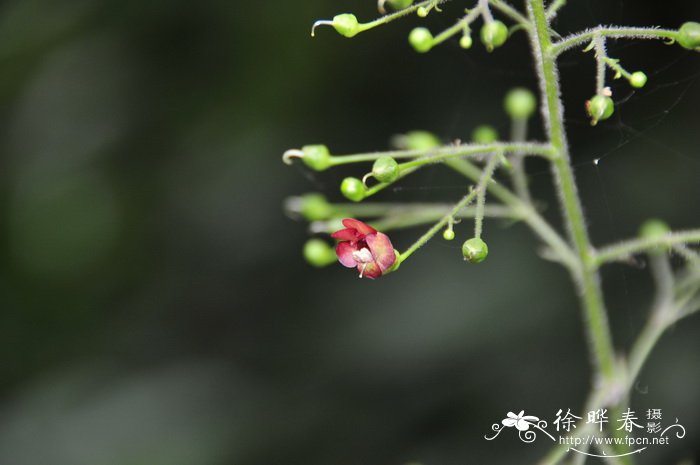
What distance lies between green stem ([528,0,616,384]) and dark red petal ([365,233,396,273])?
21.3 inches

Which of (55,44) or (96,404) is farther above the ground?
(55,44)

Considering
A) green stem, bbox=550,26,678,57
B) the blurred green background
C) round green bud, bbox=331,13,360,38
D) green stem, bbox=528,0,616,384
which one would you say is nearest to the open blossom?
the blurred green background

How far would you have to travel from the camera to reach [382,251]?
5.99 ft

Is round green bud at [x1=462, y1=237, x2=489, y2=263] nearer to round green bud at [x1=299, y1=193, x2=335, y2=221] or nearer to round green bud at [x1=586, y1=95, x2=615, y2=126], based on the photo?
round green bud at [x1=586, y1=95, x2=615, y2=126]

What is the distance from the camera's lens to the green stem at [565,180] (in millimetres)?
1860

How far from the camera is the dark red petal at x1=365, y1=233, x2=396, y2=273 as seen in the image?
71.9 inches

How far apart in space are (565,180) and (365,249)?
1.96 feet

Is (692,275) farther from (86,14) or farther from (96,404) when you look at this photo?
(86,14)

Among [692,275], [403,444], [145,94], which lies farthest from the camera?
[145,94]

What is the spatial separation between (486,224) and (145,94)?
188 centimetres

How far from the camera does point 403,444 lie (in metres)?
3.48

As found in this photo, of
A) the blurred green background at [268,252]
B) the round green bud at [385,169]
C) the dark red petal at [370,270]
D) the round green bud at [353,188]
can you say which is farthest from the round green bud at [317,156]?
the blurred green background at [268,252]

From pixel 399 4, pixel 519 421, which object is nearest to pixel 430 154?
pixel 399 4

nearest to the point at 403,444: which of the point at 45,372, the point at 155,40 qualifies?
the point at 45,372
